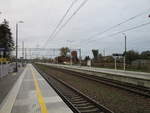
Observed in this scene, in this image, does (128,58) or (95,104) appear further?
(128,58)

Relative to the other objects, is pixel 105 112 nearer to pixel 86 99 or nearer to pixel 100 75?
pixel 86 99

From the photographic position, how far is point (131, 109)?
9.77 m

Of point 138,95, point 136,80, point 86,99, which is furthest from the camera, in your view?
point 136,80

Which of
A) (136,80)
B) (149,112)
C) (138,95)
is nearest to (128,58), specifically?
(136,80)

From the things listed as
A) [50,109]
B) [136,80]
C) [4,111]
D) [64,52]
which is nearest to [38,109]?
[50,109]

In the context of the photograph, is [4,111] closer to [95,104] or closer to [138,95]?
[95,104]

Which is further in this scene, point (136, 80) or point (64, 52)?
point (64, 52)

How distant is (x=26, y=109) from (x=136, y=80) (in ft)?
42.8

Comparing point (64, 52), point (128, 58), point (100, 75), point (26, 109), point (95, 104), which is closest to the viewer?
point (26, 109)

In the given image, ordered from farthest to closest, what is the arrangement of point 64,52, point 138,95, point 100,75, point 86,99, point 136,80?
1. point 64,52
2. point 100,75
3. point 136,80
4. point 138,95
5. point 86,99

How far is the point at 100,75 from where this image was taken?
105 ft

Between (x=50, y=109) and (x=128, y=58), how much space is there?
66.3 metres

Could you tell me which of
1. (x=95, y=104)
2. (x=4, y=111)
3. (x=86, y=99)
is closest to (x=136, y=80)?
(x=86, y=99)

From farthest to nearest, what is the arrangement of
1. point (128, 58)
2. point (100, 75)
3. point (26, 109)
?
point (128, 58) → point (100, 75) → point (26, 109)
